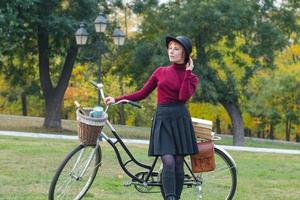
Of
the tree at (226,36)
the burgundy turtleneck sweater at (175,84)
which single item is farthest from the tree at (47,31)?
Answer: the burgundy turtleneck sweater at (175,84)

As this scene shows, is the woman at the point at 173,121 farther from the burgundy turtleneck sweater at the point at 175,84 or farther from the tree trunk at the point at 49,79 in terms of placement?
the tree trunk at the point at 49,79

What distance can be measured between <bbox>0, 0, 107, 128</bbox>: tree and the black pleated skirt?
48.8ft

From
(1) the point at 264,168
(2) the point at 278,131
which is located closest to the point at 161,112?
(1) the point at 264,168

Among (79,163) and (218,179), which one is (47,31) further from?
(79,163)

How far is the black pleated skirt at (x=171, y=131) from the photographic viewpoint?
5238mm

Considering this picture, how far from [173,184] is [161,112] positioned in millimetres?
665

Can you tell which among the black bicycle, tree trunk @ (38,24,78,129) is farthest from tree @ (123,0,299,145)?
the black bicycle

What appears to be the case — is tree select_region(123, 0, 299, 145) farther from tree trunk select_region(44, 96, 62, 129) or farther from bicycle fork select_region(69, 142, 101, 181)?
bicycle fork select_region(69, 142, 101, 181)

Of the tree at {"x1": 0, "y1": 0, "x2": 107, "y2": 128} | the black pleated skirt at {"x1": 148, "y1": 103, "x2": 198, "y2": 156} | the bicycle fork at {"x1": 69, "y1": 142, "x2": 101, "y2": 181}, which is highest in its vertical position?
the tree at {"x1": 0, "y1": 0, "x2": 107, "y2": 128}

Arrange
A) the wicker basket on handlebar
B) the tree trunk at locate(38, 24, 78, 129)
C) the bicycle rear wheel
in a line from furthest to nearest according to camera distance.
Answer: the tree trunk at locate(38, 24, 78, 129) < the bicycle rear wheel < the wicker basket on handlebar

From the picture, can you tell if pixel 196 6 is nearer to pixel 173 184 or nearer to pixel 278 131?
pixel 173 184

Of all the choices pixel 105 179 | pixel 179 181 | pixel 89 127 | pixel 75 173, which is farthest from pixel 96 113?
pixel 105 179

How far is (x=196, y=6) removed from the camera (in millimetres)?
23469

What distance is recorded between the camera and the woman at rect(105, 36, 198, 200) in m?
5.20
